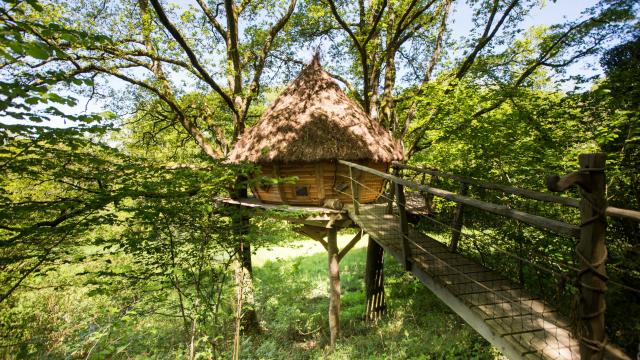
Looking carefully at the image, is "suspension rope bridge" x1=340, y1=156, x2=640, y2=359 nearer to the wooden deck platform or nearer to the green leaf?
the wooden deck platform

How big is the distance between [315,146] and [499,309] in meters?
4.63

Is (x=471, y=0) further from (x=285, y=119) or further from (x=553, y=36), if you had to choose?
(x=285, y=119)

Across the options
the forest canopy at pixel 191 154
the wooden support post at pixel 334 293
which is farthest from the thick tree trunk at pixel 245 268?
the wooden support post at pixel 334 293

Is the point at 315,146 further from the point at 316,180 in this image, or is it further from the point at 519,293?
the point at 519,293

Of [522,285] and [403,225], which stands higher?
[403,225]

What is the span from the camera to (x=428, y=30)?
34.9 feet

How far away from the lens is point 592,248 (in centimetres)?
180

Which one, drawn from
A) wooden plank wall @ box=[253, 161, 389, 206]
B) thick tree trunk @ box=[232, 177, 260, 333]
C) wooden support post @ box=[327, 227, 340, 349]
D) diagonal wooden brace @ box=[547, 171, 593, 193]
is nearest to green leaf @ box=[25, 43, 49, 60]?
thick tree trunk @ box=[232, 177, 260, 333]

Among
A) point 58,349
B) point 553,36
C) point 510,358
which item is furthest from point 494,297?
point 58,349

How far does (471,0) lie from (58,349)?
531 inches

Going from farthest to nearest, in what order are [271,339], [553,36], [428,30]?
[428,30]
[271,339]
[553,36]

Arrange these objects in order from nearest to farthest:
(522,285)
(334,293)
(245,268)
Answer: (522,285) → (245,268) → (334,293)

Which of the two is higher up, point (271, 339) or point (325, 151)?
point (325, 151)

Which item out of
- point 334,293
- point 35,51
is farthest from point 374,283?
point 35,51
